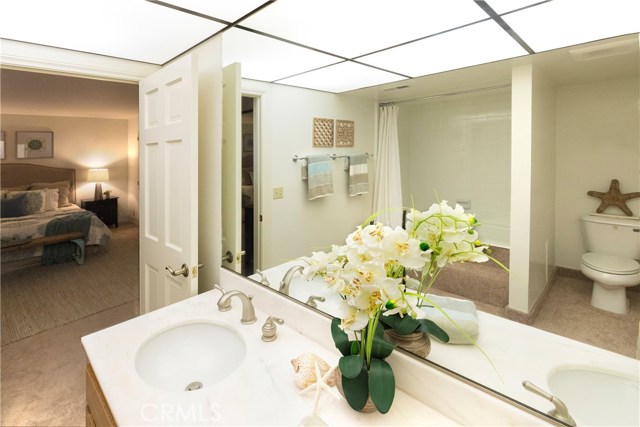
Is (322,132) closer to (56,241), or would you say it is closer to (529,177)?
(529,177)

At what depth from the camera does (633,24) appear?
0.65m

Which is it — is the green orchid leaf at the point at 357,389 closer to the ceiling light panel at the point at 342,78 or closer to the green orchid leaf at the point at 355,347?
the green orchid leaf at the point at 355,347

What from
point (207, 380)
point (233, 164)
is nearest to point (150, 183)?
point (233, 164)

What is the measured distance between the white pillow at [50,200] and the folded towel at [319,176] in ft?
18.3

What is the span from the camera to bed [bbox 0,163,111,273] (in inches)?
160

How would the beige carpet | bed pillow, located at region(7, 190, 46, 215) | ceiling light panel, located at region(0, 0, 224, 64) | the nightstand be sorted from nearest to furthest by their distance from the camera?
1. ceiling light panel, located at region(0, 0, 224, 64)
2. the beige carpet
3. bed pillow, located at region(7, 190, 46, 215)
4. the nightstand

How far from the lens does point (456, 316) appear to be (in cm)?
87

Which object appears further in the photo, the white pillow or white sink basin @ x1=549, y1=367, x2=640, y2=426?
the white pillow

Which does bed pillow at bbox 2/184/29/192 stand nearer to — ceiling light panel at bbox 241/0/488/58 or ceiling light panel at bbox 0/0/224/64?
ceiling light panel at bbox 0/0/224/64

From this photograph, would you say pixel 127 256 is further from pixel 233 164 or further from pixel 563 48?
pixel 563 48

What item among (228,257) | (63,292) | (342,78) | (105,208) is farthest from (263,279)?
(105,208)

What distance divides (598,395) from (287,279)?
985mm

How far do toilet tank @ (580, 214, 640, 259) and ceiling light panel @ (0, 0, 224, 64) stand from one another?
1443 millimetres

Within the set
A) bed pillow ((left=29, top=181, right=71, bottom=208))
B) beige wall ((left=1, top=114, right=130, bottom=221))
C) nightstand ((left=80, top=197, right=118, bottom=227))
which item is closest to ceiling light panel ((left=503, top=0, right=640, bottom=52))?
bed pillow ((left=29, top=181, right=71, bottom=208))
